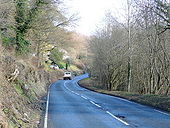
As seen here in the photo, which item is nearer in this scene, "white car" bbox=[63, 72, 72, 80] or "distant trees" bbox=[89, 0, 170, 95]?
"distant trees" bbox=[89, 0, 170, 95]

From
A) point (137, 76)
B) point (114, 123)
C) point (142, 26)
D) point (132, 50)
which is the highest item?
point (142, 26)

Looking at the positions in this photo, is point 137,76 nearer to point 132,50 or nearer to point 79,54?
point 132,50

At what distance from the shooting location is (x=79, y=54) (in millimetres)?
115750

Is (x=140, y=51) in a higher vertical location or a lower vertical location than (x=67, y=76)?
higher

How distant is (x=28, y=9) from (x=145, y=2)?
435 inches

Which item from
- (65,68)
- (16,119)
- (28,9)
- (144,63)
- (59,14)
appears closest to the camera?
(16,119)

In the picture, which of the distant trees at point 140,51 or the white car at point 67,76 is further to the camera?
the white car at point 67,76

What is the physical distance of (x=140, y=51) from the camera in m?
33.8

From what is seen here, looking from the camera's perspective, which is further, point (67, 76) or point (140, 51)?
point (67, 76)

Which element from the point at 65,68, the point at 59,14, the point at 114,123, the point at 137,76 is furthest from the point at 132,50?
the point at 65,68

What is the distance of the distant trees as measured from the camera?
25581 mm

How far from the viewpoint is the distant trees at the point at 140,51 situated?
25581 millimetres

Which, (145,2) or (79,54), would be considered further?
(79,54)

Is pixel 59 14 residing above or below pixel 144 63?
above
